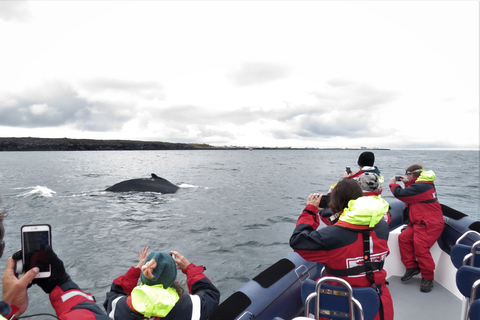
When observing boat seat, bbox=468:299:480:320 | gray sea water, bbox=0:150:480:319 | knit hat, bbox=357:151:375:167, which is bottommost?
gray sea water, bbox=0:150:480:319

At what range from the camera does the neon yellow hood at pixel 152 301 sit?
7.92 feet

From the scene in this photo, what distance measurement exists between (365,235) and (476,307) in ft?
3.29

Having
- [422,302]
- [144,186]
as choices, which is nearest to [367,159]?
[422,302]

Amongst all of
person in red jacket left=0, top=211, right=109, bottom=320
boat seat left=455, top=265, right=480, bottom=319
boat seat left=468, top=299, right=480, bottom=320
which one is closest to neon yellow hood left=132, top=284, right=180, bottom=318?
person in red jacket left=0, top=211, right=109, bottom=320

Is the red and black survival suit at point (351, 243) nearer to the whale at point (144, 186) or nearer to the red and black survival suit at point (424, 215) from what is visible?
the red and black survival suit at point (424, 215)

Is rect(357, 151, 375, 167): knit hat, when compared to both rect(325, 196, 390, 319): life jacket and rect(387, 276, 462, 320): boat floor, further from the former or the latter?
rect(325, 196, 390, 319): life jacket

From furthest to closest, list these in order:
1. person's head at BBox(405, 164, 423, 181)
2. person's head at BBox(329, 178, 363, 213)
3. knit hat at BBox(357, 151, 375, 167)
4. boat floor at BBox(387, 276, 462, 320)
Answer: knit hat at BBox(357, 151, 375, 167)
person's head at BBox(405, 164, 423, 181)
boat floor at BBox(387, 276, 462, 320)
person's head at BBox(329, 178, 363, 213)

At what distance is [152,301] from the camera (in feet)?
7.97

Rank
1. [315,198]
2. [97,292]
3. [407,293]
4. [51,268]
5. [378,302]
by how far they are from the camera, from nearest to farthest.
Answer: [51,268]
[378,302]
[315,198]
[407,293]
[97,292]

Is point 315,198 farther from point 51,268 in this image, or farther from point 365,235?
point 51,268

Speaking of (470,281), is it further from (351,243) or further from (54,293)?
(54,293)

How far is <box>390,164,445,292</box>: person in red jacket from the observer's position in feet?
18.5

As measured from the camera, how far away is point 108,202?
61.2 feet

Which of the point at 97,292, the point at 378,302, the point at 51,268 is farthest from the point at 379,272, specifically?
the point at 97,292
